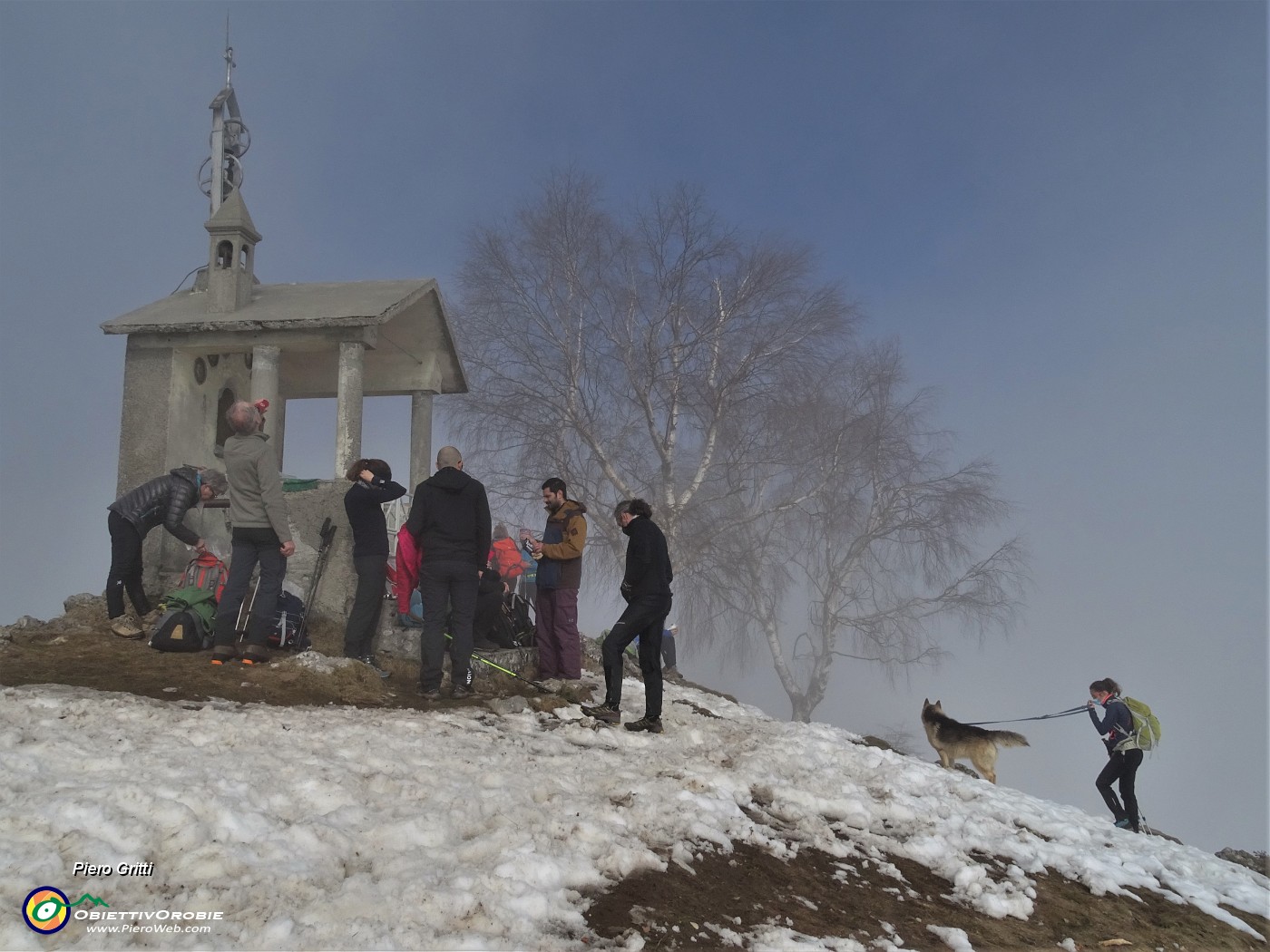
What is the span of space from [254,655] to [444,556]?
1736mm

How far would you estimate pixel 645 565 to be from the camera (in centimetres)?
716

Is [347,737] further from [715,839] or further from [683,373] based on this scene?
[683,373]

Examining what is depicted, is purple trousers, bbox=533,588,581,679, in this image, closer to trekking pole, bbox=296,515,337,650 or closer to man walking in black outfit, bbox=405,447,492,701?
man walking in black outfit, bbox=405,447,492,701

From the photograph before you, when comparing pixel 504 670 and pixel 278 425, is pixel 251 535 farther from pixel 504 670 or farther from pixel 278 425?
pixel 278 425

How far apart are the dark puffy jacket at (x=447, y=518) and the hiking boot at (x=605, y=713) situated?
1462mm

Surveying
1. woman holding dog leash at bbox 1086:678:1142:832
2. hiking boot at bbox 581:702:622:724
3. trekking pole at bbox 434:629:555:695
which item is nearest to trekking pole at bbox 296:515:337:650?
trekking pole at bbox 434:629:555:695

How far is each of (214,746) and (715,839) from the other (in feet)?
8.64

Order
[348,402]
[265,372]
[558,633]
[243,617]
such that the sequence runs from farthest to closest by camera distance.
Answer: [265,372] < [348,402] < [558,633] < [243,617]

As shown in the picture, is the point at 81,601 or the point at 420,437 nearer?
the point at 81,601

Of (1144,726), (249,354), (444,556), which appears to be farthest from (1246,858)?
(249,354)

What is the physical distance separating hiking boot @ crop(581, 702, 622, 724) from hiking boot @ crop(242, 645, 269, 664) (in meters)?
2.61

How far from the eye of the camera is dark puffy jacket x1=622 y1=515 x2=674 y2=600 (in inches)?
282

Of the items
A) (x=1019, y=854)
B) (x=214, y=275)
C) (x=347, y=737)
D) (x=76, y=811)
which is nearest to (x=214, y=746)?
(x=347, y=737)

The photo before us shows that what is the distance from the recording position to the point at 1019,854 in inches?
223
